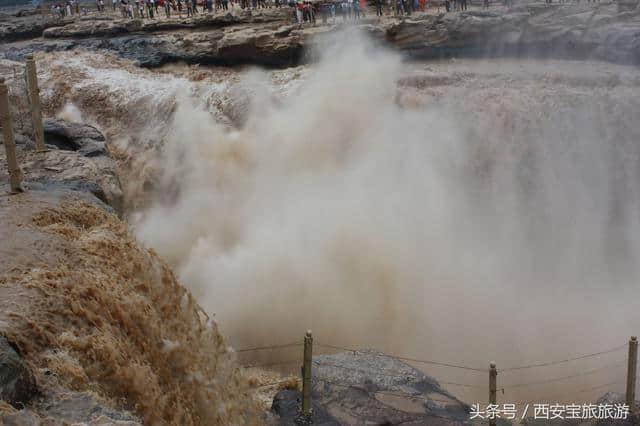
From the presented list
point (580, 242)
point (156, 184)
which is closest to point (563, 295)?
point (580, 242)

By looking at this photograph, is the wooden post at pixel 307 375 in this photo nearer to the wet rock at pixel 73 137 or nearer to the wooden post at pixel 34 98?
the wooden post at pixel 34 98

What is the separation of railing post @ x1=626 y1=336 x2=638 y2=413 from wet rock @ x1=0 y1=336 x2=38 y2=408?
7.04 meters

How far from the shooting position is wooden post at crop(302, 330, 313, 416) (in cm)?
781

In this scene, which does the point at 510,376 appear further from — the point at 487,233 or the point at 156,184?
the point at 156,184

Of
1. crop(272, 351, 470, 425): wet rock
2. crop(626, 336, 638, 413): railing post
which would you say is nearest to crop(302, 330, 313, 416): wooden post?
crop(272, 351, 470, 425): wet rock

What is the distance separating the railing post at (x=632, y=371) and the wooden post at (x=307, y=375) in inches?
161

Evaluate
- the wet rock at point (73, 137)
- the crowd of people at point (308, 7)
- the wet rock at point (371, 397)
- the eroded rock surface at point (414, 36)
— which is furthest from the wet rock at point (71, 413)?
the crowd of people at point (308, 7)

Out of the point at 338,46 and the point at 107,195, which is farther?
the point at 338,46

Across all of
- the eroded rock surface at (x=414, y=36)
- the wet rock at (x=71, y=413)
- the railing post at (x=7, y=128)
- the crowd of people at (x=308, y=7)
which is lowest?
the wet rock at (x=71, y=413)

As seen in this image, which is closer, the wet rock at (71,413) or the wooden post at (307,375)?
the wet rock at (71,413)

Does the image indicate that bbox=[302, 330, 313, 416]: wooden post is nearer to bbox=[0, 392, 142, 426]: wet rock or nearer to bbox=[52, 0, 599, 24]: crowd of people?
bbox=[0, 392, 142, 426]: wet rock

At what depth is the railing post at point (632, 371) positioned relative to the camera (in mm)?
8297

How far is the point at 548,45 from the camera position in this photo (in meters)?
18.5

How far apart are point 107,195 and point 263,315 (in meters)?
4.05
